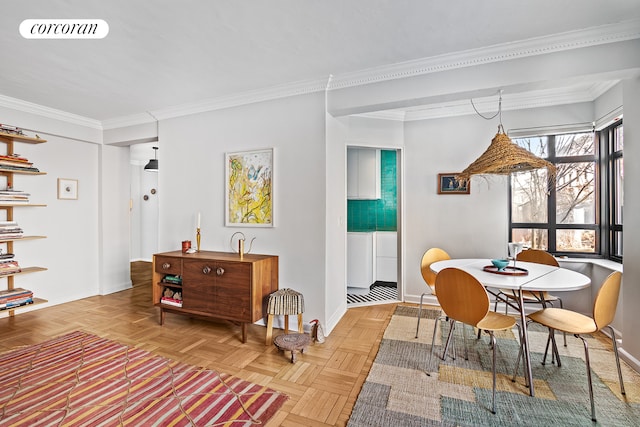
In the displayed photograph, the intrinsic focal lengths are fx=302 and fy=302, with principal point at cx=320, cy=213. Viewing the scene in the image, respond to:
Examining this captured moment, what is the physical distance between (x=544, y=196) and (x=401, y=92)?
7.52 ft

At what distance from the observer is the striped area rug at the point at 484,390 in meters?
1.76

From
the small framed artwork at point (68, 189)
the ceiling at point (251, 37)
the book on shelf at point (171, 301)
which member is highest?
the ceiling at point (251, 37)

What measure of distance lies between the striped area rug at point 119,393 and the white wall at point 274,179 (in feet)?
3.82

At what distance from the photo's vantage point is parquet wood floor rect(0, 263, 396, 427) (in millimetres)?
1982

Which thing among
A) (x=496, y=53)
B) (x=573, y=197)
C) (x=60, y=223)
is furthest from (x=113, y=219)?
(x=573, y=197)

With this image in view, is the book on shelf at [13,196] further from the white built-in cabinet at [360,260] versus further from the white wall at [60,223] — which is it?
the white built-in cabinet at [360,260]

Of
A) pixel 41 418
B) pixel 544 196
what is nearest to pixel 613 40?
pixel 544 196

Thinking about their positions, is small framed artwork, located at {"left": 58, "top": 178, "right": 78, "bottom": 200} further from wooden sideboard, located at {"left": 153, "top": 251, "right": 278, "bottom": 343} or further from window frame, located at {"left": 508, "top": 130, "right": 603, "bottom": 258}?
window frame, located at {"left": 508, "top": 130, "right": 603, "bottom": 258}

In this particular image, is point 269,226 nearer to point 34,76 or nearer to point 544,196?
point 34,76

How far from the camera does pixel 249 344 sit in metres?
2.78

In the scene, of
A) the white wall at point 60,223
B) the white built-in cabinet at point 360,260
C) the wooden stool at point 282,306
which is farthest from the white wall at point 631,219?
the white wall at point 60,223

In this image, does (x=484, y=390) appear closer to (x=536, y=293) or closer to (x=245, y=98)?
(x=536, y=293)

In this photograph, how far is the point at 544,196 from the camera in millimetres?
3572

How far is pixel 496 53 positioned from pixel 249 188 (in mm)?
2541
